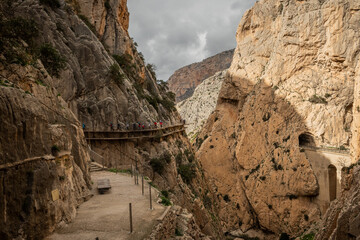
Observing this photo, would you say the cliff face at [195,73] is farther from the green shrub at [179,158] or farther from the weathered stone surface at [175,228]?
the weathered stone surface at [175,228]

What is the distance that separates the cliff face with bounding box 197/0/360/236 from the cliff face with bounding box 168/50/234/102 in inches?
3849

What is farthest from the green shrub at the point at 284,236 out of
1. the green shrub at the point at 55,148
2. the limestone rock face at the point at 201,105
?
the limestone rock face at the point at 201,105

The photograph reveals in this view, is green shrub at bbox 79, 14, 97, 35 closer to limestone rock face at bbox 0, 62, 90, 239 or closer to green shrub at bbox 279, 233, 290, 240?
limestone rock face at bbox 0, 62, 90, 239

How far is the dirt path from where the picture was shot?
8875mm

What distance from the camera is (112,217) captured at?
10.5 meters

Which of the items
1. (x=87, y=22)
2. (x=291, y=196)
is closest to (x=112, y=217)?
(x=87, y=22)

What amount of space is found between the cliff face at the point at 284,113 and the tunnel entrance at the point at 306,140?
16cm

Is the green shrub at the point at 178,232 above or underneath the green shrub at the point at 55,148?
underneath

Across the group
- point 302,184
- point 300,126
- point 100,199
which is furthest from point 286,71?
point 100,199

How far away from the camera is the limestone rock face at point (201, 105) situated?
8750 cm

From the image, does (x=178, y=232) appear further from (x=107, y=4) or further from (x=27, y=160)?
(x=107, y=4)

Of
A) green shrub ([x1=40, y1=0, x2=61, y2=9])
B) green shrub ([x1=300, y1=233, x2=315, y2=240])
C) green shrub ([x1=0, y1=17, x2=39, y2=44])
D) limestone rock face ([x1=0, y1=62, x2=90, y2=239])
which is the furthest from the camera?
green shrub ([x1=300, y1=233, x2=315, y2=240])

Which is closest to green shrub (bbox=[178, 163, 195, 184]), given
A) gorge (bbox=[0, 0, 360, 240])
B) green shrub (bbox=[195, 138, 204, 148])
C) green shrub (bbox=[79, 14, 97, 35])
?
gorge (bbox=[0, 0, 360, 240])

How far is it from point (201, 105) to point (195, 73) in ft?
253
